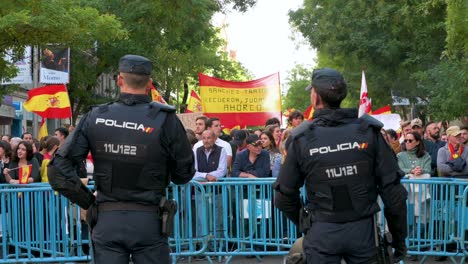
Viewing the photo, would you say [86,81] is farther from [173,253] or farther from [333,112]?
[333,112]

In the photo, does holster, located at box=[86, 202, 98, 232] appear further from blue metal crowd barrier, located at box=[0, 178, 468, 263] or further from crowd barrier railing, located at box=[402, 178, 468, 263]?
crowd barrier railing, located at box=[402, 178, 468, 263]

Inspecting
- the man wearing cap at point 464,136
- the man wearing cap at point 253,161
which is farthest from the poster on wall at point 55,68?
the man wearing cap at point 464,136

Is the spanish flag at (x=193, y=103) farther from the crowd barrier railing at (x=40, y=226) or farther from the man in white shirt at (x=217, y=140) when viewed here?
the crowd barrier railing at (x=40, y=226)

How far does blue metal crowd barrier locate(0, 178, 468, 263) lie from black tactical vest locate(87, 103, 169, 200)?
4.49 m

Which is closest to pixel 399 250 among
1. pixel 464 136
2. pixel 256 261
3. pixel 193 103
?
pixel 256 261

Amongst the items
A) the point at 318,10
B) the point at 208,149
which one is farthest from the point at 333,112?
the point at 318,10

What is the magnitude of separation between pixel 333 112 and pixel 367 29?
29.6m

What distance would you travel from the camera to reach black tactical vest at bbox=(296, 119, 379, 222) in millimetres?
5461

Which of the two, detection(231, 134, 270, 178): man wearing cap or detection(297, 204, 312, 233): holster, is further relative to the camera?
detection(231, 134, 270, 178): man wearing cap

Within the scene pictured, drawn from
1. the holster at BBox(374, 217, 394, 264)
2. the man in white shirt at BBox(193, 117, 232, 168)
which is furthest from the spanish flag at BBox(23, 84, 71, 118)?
the holster at BBox(374, 217, 394, 264)

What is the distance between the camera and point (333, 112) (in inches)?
217

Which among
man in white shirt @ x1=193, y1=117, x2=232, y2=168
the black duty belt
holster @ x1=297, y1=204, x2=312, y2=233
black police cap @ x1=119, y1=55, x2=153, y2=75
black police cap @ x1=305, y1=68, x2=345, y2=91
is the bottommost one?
holster @ x1=297, y1=204, x2=312, y2=233

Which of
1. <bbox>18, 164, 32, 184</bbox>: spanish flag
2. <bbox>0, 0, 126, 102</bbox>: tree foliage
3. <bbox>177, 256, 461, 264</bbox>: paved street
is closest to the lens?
<bbox>177, 256, 461, 264</bbox>: paved street

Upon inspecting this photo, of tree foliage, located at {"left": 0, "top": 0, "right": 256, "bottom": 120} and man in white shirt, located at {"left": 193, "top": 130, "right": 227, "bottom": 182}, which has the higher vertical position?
tree foliage, located at {"left": 0, "top": 0, "right": 256, "bottom": 120}
